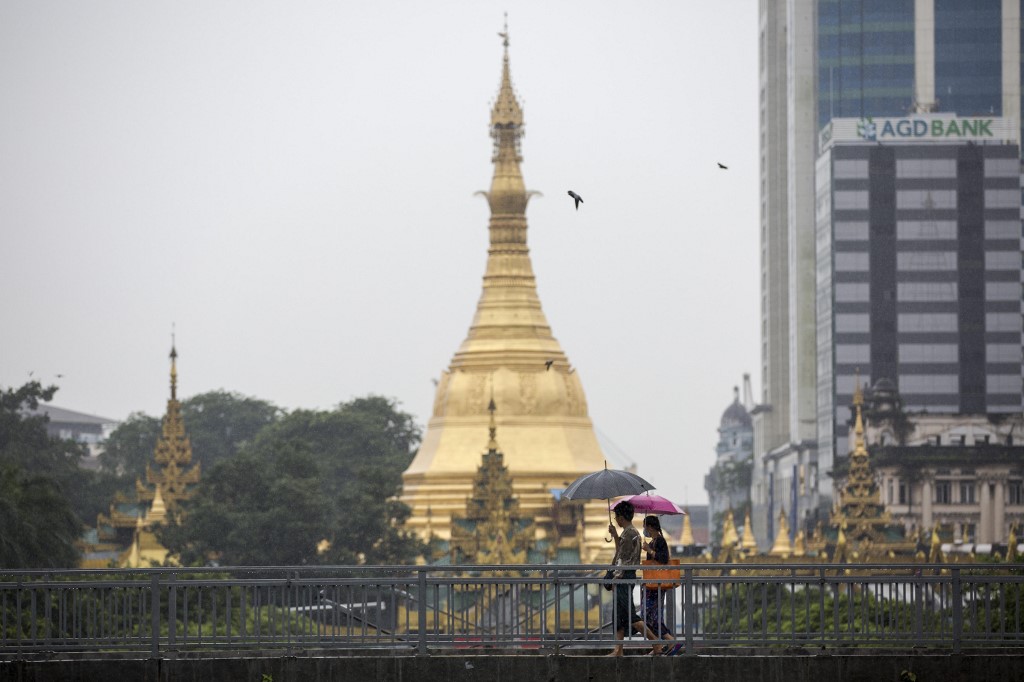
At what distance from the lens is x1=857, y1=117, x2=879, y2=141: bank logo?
531 ft

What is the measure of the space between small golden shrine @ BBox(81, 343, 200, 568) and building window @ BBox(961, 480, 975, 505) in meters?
61.2

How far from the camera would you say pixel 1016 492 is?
15300 cm

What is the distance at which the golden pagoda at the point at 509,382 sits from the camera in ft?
361

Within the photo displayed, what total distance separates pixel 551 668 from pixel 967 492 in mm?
A: 125082

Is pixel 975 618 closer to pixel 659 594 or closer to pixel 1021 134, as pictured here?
pixel 659 594

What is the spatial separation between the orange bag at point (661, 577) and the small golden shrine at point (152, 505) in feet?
207

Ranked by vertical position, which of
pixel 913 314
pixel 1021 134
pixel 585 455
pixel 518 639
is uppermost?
pixel 1021 134

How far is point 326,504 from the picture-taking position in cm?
9662

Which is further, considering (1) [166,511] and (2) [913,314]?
(2) [913,314]

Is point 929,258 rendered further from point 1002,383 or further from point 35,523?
point 35,523

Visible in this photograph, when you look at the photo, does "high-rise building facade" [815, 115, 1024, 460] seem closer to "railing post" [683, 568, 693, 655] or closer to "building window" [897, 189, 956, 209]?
"building window" [897, 189, 956, 209]

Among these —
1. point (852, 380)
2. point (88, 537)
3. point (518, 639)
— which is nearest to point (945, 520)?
point (852, 380)

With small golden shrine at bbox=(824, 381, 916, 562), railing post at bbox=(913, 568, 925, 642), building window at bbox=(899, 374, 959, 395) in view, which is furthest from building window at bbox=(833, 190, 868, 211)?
railing post at bbox=(913, 568, 925, 642)

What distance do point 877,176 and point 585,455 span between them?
55914mm
